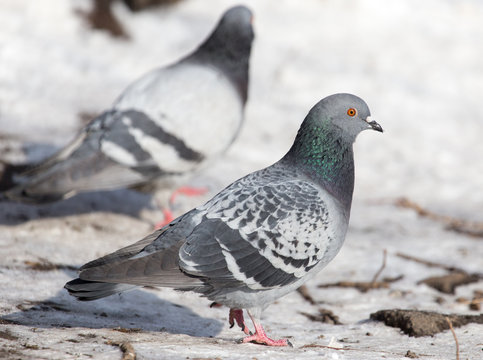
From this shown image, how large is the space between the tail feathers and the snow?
198 mm

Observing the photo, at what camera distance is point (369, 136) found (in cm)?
864

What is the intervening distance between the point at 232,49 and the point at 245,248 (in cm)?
327

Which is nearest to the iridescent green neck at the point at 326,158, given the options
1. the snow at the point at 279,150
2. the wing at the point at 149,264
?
the wing at the point at 149,264

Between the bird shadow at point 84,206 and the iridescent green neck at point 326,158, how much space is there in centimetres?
268

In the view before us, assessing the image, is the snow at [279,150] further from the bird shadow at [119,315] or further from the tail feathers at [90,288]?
the tail feathers at [90,288]

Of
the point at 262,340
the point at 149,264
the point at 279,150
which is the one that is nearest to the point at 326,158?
the point at 262,340

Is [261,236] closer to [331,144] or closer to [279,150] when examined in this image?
[331,144]

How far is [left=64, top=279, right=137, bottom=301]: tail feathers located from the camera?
3.42m

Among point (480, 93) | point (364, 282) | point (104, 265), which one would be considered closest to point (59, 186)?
point (104, 265)

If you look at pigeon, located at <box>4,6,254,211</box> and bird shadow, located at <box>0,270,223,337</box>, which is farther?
pigeon, located at <box>4,6,254,211</box>

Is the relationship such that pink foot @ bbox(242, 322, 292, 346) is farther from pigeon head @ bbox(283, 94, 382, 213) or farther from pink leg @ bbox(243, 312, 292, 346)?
pigeon head @ bbox(283, 94, 382, 213)

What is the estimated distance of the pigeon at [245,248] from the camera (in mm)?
3488

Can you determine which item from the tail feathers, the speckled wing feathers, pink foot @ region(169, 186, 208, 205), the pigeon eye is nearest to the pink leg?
the speckled wing feathers

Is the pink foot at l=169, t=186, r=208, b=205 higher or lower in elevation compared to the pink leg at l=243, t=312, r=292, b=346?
higher
